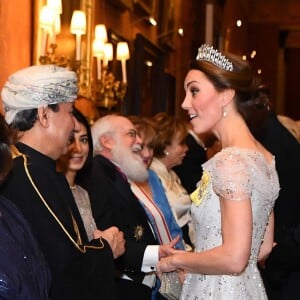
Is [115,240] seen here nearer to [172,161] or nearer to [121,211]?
[121,211]

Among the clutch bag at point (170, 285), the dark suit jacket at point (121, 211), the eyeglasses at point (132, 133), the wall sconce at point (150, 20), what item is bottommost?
the clutch bag at point (170, 285)

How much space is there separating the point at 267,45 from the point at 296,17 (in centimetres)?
100

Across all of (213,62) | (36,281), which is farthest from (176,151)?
(36,281)

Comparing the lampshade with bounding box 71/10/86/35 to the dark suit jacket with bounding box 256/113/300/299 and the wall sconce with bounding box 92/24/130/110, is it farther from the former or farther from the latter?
the dark suit jacket with bounding box 256/113/300/299

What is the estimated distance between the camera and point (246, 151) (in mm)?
3453

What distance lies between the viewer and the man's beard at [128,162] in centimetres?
516

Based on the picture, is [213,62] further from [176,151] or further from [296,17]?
[296,17]

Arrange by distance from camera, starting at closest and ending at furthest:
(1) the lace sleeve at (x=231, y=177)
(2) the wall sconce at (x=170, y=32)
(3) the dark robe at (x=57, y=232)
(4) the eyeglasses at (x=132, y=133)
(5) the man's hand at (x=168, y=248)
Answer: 1. (3) the dark robe at (x=57, y=232)
2. (1) the lace sleeve at (x=231, y=177)
3. (5) the man's hand at (x=168, y=248)
4. (4) the eyeglasses at (x=132, y=133)
5. (2) the wall sconce at (x=170, y=32)

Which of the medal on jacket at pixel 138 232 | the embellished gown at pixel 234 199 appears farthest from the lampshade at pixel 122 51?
the embellished gown at pixel 234 199

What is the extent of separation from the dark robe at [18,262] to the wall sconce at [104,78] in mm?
5309

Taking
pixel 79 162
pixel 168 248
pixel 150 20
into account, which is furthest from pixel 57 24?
pixel 150 20

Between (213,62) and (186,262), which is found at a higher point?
(213,62)

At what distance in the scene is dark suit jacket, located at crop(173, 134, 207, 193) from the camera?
7738 mm

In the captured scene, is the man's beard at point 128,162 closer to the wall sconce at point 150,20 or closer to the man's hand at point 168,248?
the man's hand at point 168,248
